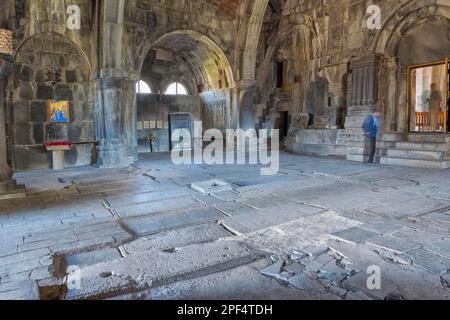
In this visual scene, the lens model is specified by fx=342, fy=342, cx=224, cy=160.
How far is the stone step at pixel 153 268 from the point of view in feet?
8.02

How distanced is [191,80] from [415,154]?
9275 mm

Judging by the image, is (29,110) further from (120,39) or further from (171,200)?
(171,200)

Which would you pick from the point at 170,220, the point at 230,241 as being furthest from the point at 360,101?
the point at 230,241

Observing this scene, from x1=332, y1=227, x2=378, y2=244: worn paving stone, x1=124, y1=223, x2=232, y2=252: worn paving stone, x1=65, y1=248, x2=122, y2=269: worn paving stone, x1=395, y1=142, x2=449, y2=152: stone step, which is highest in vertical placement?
x1=395, y1=142, x2=449, y2=152: stone step

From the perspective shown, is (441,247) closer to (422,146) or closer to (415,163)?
(415,163)

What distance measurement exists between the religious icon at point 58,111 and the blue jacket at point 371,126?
8366 millimetres

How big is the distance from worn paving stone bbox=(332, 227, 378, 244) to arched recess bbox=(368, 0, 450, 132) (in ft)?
26.2

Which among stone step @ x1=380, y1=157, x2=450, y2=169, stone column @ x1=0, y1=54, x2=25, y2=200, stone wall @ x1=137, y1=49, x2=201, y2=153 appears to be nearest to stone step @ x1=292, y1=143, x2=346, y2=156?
stone step @ x1=380, y1=157, x2=450, y2=169

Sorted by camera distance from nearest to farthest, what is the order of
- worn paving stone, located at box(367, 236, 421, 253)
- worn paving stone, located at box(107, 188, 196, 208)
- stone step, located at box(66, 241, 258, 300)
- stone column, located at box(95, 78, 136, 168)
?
stone step, located at box(66, 241, 258, 300) → worn paving stone, located at box(367, 236, 421, 253) → worn paving stone, located at box(107, 188, 196, 208) → stone column, located at box(95, 78, 136, 168)

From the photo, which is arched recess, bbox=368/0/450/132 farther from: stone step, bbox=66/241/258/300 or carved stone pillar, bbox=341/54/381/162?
stone step, bbox=66/241/258/300

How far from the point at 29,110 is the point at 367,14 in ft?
33.1

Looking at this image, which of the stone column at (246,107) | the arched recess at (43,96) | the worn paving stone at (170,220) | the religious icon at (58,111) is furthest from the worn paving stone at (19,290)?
the stone column at (246,107)

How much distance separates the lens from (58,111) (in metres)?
9.48

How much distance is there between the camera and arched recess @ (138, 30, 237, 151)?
42.6 ft
